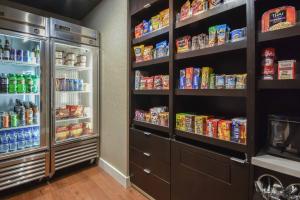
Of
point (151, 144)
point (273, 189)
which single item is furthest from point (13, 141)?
point (273, 189)

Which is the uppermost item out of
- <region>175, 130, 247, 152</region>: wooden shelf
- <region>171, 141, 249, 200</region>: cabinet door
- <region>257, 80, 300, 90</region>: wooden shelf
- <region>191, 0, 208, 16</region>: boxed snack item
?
<region>191, 0, 208, 16</region>: boxed snack item

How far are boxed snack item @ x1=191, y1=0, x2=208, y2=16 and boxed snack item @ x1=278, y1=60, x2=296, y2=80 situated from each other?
0.72 metres

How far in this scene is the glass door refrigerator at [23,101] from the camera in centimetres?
200

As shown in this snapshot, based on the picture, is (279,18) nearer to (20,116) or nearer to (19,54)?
(19,54)

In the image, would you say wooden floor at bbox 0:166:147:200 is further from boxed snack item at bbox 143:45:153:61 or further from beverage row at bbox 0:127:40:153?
boxed snack item at bbox 143:45:153:61

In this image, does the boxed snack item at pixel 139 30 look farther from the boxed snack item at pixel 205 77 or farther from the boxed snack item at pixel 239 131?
the boxed snack item at pixel 239 131

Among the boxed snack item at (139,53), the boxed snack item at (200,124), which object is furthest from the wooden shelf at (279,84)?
the boxed snack item at (139,53)

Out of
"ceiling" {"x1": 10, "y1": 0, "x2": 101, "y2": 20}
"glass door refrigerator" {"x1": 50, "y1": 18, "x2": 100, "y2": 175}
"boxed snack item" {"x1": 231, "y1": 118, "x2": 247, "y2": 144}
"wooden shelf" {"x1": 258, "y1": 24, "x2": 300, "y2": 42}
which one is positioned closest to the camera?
"wooden shelf" {"x1": 258, "y1": 24, "x2": 300, "y2": 42}

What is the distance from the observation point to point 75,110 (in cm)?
277

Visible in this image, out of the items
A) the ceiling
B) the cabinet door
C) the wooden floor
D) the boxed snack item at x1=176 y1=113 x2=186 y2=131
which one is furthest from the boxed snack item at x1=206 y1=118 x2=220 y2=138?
the ceiling

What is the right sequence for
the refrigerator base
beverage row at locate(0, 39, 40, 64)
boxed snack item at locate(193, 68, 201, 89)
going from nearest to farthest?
boxed snack item at locate(193, 68, 201, 89), the refrigerator base, beverage row at locate(0, 39, 40, 64)

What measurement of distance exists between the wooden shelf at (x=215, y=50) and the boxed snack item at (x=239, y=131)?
49 centimetres

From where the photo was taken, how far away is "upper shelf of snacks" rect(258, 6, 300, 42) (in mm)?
986

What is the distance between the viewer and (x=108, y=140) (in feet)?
8.54
